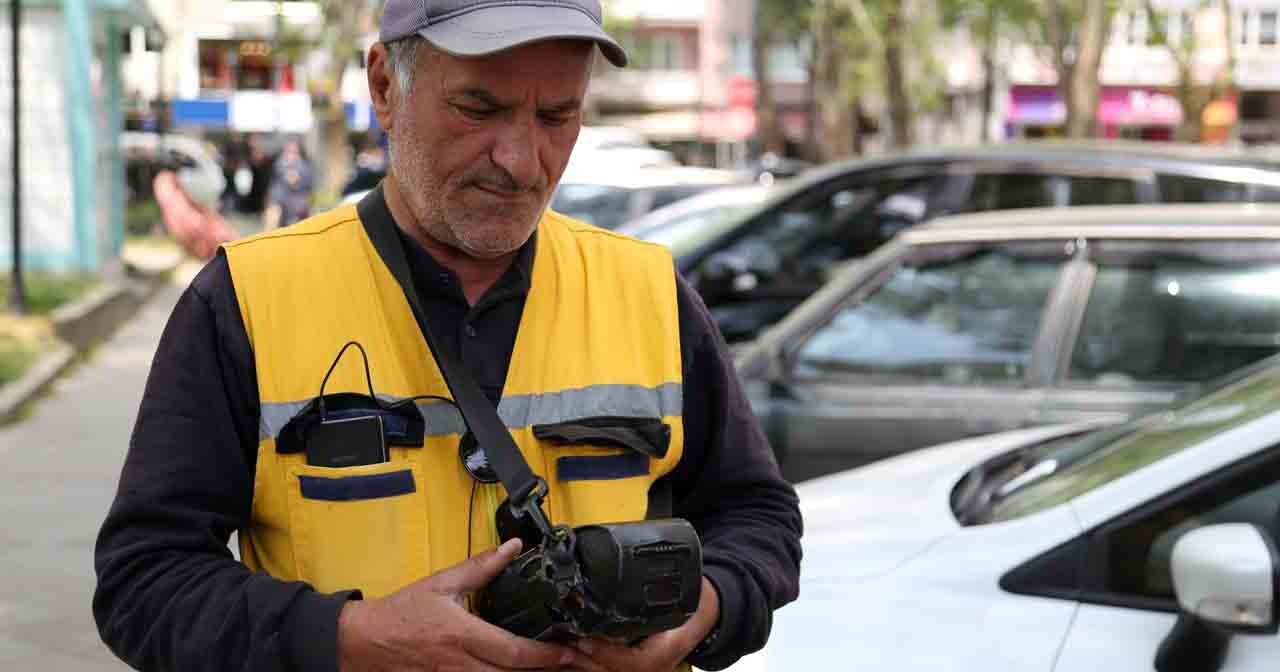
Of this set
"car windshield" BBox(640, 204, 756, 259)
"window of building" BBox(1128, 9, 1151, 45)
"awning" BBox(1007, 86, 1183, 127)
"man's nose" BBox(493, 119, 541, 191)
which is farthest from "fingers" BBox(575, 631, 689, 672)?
"awning" BBox(1007, 86, 1183, 127)

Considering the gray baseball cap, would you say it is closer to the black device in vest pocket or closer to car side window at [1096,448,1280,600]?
the black device in vest pocket

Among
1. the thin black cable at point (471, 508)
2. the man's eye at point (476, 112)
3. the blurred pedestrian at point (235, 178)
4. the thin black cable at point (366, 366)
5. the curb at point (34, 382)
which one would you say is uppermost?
the man's eye at point (476, 112)

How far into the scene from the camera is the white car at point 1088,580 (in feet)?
10.0

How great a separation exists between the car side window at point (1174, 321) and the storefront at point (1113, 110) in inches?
2323

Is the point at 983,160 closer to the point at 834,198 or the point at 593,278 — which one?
the point at 834,198

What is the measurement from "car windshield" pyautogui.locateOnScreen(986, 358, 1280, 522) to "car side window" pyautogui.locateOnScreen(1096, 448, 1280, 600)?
0.55 feet

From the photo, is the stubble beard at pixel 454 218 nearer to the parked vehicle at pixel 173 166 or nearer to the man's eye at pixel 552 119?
the man's eye at pixel 552 119

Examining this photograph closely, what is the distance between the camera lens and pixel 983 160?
8258mm

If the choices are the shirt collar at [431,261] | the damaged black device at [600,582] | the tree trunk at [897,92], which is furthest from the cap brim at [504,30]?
the tree trunk at [897,92]

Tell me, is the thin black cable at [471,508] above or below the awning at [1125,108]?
above

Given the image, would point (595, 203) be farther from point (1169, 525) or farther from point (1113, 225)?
point (1169, 525)

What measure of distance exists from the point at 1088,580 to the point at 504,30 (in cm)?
170

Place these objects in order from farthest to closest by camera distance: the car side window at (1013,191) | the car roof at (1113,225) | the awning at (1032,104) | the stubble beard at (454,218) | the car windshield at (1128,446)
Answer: the awning at (1032,104) → the car side window at (1013,191) → the car roof at (1113,225) → the car windshield at (1128,446) → the stubble beard at (454,218)

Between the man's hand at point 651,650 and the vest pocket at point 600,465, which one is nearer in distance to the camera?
the man's hand at point 651,650
